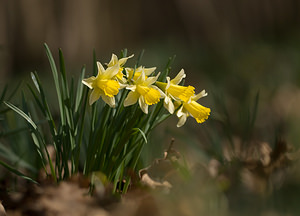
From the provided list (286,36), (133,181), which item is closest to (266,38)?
(286,36)

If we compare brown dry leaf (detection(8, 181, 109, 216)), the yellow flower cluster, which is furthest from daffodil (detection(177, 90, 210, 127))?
brown dry leaf (detection(8, 181, 109, 216))

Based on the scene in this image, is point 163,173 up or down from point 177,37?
up

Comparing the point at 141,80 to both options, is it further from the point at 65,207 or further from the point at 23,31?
the point at 23,31

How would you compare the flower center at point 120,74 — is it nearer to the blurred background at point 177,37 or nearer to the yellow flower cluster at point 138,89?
the yellow flower cluster at point 138,89

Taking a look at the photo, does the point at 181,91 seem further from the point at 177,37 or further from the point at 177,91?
the point at 177,37

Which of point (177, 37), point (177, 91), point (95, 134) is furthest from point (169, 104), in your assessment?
point (177, 37)

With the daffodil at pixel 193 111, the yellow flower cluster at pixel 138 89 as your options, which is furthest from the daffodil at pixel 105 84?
the daffodil at pixel 193 111
